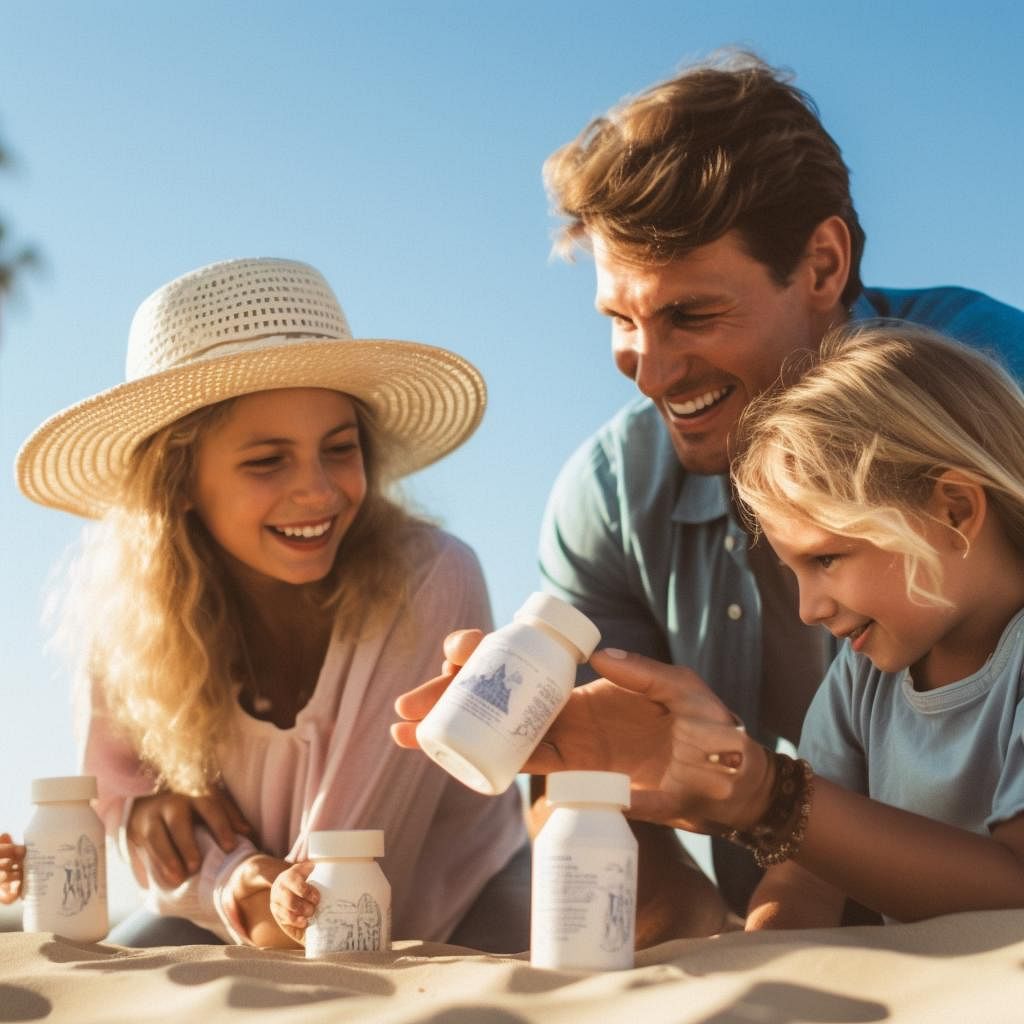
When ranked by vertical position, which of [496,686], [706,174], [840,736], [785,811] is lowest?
[785,811]

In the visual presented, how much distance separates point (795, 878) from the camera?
2922 millimetres

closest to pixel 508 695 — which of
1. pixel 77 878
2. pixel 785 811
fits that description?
pixel 785 811

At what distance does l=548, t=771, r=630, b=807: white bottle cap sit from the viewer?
2.19 meters

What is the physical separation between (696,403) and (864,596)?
126cm

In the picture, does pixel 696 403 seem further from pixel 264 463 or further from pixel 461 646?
pixel 461 646

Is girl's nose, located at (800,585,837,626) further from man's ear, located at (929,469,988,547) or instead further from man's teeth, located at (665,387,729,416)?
man's teeth, located at (665,387,729,416)

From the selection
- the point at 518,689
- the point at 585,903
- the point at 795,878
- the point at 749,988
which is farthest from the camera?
the point at 795,878

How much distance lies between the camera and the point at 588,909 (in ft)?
7.08

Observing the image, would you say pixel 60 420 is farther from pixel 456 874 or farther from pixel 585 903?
pixel 585 903

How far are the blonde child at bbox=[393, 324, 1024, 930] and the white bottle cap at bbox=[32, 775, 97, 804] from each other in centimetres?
81

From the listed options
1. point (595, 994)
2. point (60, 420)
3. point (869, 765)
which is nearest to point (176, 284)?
point (60, 420)

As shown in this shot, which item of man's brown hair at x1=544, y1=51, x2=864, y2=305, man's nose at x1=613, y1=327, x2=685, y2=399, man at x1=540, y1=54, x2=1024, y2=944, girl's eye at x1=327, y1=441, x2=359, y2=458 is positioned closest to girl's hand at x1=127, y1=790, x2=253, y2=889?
girl's eye at x1=327, y1=441, x2=359, y2=458

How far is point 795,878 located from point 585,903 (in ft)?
3.00

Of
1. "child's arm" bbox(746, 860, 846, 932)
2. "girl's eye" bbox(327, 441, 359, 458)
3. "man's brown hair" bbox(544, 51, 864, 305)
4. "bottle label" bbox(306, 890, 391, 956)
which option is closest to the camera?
"bottle label" bbox(306, 890, 391, 956)
